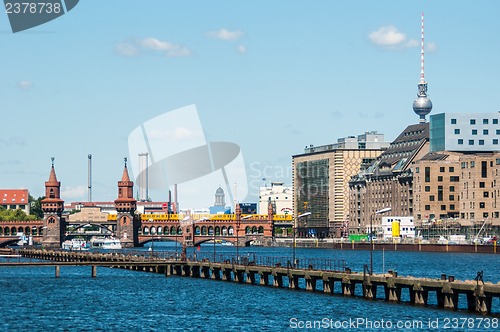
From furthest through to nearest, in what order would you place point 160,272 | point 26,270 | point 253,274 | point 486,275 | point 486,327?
1. point 26,270
2. point 160,272
3. point 486,275
4. point 253,274
5. point 486,327

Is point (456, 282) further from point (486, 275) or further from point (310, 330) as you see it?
point (486, 275)

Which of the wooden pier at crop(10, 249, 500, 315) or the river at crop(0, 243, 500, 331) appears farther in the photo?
the wooden pier at crop(10, 249, 500, 315)

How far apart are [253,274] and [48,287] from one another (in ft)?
77.7

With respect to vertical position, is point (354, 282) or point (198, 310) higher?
point (354, 282)

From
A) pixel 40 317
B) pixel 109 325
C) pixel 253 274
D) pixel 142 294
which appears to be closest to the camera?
pixel 109 325

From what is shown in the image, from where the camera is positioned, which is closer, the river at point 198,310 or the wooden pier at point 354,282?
the river at point 198,310

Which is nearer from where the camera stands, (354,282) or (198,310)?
(198,310)

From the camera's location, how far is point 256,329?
9538 centimetres

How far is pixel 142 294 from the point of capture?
13112cm

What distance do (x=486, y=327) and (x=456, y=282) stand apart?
11.2m

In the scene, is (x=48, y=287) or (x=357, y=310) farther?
(x=48, y=287)

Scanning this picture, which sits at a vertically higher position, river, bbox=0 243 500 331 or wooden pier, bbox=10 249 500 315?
wooden pier, bbox=10 249 500 315

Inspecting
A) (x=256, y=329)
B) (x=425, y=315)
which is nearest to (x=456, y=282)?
(x=425, y=315)

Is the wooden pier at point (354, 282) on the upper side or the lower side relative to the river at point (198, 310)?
upper
